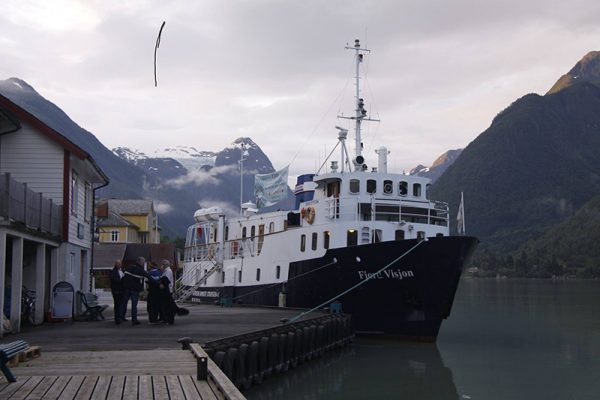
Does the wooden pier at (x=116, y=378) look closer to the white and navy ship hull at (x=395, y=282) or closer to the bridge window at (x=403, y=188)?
the white and navy ship hull at (x=395, y=282)

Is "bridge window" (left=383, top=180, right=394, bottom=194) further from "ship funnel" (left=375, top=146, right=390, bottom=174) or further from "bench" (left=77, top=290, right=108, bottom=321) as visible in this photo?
"bench" (left=77, top=290, right=108, bottom=321)

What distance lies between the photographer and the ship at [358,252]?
26422 mm

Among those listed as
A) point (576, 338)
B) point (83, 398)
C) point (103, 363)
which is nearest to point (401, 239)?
point (576, 338)

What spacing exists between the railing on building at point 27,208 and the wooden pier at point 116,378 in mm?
4929

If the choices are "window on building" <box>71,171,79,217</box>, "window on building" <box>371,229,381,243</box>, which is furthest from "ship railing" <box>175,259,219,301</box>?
"window on building" <box>71,171,79,217</box>

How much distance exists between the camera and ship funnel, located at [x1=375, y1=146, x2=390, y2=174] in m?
31.9

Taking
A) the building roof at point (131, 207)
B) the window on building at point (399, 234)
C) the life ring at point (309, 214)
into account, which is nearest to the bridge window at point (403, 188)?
the window on building at point (399, 234)

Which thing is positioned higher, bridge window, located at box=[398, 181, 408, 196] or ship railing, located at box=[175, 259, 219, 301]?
bridge window, located at box=[398, 181, 408, 196]

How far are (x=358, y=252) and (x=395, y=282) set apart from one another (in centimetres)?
164

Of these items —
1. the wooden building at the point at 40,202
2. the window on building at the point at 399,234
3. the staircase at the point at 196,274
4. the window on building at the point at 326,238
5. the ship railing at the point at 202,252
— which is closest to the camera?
the wooden building at the point at 40,202

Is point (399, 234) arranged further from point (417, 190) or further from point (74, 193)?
point (74, 193)

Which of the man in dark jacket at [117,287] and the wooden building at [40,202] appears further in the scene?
the man in dark jacket at [117,287]

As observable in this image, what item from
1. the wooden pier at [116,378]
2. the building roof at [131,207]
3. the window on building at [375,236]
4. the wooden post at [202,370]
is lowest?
the wooden pier at [116,378]

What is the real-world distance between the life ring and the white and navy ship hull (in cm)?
188
